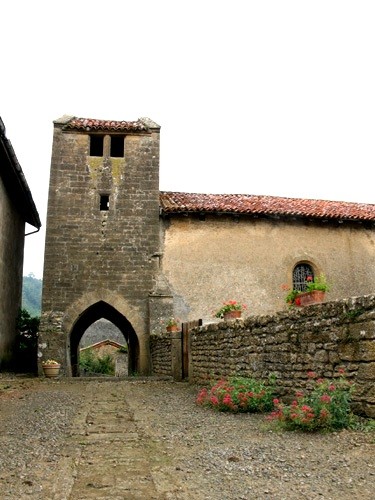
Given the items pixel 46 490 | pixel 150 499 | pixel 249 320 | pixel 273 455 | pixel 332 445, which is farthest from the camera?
pixel 249 320

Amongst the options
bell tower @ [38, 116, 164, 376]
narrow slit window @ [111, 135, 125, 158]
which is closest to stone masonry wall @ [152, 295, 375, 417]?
bell tower @ [38, 116, 164, 376]

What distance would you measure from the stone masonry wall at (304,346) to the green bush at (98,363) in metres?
26.9

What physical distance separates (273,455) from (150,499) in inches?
60.2

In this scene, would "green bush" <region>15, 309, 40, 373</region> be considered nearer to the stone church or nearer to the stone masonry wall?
the stone church

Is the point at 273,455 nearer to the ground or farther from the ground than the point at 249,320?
nearer to the ground

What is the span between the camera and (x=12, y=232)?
54.6ft

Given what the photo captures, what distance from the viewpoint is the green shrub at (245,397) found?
6848mm

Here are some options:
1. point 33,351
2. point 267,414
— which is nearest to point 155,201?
point 33,351

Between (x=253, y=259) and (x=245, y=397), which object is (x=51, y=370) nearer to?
(x=253, y=259)

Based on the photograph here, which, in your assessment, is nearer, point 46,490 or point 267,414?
point 46,490

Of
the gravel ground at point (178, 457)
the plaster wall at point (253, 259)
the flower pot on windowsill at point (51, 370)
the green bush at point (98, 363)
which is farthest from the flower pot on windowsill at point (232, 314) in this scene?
the green bush at point (98, 363)

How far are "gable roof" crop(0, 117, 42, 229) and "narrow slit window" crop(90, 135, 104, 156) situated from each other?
292cm

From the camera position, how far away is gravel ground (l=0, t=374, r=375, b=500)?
334 centimetres

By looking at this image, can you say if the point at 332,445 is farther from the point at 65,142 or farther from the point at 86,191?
the point at 65,142
